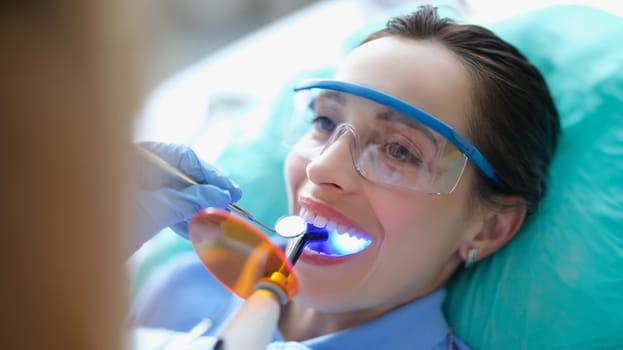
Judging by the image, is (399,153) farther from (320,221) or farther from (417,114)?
(320,221)

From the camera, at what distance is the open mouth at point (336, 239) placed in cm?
115

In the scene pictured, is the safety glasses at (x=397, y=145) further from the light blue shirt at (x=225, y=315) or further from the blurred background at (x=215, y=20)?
the blurred background at (x=215, y=20)

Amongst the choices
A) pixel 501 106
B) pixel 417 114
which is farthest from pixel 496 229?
pixel 417 114

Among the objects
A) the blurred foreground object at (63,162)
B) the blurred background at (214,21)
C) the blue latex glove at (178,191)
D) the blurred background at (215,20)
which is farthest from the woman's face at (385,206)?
the blurred background at (215,20)

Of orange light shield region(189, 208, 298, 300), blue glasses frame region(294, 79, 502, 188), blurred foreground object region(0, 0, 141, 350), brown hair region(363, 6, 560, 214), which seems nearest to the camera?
blurred foreground object region(0, 0, 141, 350)

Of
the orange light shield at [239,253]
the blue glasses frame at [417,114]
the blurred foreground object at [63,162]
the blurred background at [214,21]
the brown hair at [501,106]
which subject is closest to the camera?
the blurred foreground object at [63,162]

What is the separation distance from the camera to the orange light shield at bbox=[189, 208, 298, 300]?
3.12 feet

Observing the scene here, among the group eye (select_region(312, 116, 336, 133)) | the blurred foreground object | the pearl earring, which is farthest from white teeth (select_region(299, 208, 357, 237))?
the blurred foreground object

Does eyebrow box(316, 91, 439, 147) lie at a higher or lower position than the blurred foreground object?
lower

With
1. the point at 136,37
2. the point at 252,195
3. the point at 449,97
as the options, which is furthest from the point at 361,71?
the point at 136,37

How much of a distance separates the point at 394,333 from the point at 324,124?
1.52 feet

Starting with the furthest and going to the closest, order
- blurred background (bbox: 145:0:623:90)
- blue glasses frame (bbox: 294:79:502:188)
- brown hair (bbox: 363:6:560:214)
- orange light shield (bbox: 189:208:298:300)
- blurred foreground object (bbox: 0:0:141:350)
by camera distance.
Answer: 1. blurred background (bbox: 145:0:623:90)
2. brown hair (bbox: 363:6:560:214)
3. blue glasses frame (bbox: 294:79:502:188)
4. orange light shield (bbox: 189:208:298:300)
5. blurred foreground object (bbox: 0:0:141:350)

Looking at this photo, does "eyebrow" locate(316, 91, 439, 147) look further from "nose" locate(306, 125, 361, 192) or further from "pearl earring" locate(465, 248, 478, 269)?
"pearl earring" locate(465, 248, 478, 269)

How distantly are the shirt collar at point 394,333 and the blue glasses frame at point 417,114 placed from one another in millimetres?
336
